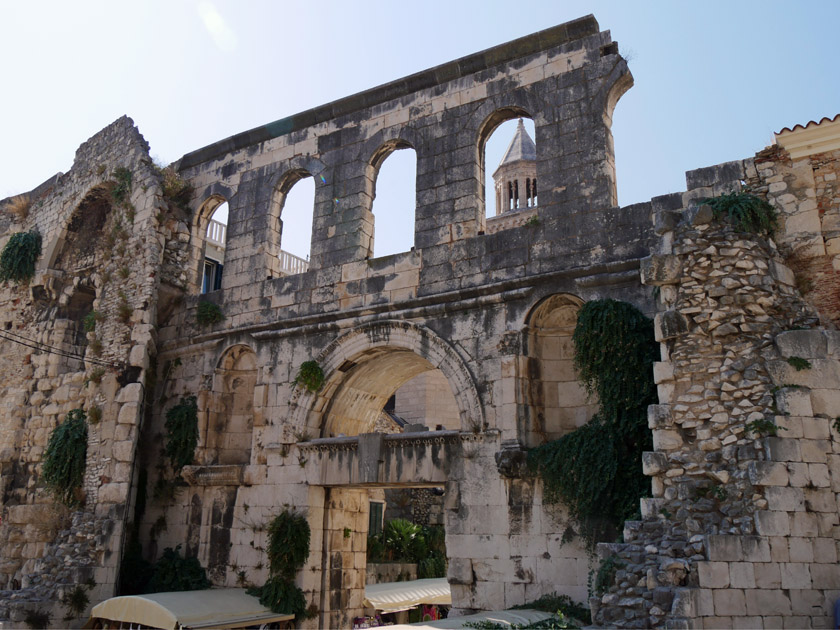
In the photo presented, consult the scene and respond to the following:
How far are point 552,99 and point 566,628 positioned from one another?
24.5ft

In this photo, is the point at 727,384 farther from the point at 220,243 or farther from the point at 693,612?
the point at 220,243

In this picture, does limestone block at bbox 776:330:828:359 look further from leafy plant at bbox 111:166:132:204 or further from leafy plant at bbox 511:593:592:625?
leafy plant at bbox 111:166:132:204

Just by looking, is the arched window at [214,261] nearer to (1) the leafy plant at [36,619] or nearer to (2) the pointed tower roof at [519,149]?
(1) the leafy plant at [36,619]

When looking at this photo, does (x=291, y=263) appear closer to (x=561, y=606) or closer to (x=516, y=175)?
(x=561, y=606)

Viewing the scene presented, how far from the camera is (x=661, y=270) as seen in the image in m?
8.68

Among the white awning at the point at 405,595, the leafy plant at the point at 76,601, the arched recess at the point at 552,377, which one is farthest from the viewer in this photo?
the white awning at the point at 405,595

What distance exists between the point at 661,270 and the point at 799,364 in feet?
5.96

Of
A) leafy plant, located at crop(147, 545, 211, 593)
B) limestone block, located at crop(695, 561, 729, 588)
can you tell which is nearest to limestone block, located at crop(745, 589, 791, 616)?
limestone block, located at crop(695, 561, 729, 588)

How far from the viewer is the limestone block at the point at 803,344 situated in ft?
25.3

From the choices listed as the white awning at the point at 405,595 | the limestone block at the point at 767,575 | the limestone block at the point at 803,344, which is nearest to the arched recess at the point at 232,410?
the white awning at the point at 405,595

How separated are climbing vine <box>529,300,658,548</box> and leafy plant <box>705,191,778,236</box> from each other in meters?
1.66

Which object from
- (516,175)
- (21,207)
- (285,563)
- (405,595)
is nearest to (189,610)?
(285,563)

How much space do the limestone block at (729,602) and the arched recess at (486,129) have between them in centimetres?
643

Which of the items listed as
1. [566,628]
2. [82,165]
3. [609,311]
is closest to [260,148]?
[82,165]
